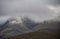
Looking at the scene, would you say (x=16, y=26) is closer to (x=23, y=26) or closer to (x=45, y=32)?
(x=23, y=26)

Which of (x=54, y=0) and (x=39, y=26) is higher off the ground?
(x=54, y=0)

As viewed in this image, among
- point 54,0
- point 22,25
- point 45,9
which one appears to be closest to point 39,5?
point 45,9

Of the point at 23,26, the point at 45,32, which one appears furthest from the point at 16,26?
the point at 45,32

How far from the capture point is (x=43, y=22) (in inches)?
56.6

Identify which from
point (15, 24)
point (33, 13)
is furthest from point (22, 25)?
point (33, 13)

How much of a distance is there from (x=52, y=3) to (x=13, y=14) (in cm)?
52

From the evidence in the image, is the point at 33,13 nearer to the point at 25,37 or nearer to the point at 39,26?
the point at 39,26

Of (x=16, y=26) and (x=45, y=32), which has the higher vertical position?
(x=16, y=26)

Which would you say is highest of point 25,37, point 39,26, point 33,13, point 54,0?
point 54,0

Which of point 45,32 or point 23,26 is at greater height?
point 23,26

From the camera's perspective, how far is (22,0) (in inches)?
56.9

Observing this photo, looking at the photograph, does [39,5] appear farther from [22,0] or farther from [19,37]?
[19,37]

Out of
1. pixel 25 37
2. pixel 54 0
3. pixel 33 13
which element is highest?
pixel 54 0

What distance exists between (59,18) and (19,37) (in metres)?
0.56
